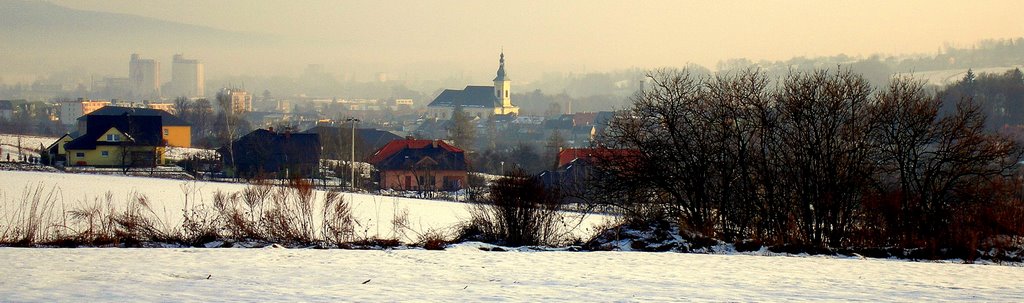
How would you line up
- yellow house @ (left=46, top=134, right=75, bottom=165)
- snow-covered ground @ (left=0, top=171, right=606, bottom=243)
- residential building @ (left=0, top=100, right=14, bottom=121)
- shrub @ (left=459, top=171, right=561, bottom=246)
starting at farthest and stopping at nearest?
residential building @ (left=0, top=100, right=14, bottom=121), yellow house @ (left=46, top=134, right=75, bottom=165), snow-covered ground @ (left=0, top=171, right=606, bottom=243), shrub @ (left=459, top=171, right=561, bottom=246)

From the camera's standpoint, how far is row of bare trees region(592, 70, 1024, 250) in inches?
774

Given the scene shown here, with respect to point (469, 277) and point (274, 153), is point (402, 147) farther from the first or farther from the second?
point (469, 277)

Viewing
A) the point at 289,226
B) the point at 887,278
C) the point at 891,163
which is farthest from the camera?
the point at 891,163

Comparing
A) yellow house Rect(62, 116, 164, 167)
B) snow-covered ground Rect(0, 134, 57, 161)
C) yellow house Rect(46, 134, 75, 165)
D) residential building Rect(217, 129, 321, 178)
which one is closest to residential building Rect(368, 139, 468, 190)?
residential building Rect(217, 129, 321, 178)

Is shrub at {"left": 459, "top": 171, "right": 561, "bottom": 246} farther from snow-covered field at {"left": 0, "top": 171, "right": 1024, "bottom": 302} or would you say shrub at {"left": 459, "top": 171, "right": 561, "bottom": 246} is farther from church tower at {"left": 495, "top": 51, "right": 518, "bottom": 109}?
church tower at {"left": 495, "top": 51, "right": 518, "bottom": 109}

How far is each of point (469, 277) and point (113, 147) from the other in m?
50.6

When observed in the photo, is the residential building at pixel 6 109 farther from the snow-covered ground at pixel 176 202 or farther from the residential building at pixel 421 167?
the snow-covered ground at pixel 176 202

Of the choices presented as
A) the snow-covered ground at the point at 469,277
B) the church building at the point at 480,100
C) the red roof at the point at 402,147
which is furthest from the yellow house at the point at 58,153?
the church building at the point at 480,100

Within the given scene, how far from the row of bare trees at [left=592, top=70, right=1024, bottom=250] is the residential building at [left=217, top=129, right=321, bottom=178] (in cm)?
3185

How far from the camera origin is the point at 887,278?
42.5ft

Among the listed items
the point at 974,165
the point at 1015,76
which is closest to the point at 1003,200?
the point at 974,165

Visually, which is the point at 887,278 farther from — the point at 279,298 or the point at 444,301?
the point at 279,298

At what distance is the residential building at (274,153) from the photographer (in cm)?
5200

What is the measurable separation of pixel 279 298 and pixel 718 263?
707cm
